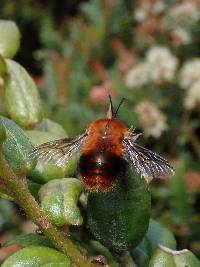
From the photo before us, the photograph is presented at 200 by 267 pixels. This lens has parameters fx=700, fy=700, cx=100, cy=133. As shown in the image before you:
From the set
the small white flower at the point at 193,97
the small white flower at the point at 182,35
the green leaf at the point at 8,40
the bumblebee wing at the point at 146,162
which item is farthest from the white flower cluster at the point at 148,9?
the bumblebee wing at the point at 146,162

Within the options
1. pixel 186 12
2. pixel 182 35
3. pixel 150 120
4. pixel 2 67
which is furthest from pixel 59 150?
pixel 186 12

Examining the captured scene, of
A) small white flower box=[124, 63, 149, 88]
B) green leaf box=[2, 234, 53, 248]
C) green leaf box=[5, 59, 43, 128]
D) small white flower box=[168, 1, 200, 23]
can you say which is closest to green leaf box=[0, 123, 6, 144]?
green leaf box=[2, 234, 53, 248]

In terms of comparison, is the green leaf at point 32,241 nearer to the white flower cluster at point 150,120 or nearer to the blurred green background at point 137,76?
the blurred green background at point 137,76

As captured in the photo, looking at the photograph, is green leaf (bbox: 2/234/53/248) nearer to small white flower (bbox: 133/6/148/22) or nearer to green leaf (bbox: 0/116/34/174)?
green leaf (bbox: 0/116/34/174)

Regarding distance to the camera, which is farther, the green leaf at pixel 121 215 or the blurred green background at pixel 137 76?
the blurred green background at pixel 137 76

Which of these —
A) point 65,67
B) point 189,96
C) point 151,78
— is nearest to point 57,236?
point 189,96
